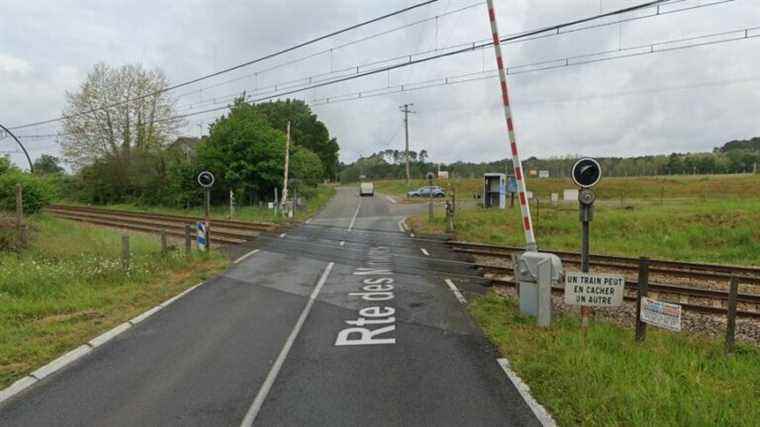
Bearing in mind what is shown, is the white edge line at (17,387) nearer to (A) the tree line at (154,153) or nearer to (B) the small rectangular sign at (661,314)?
(B) the small rectangular sign at (661,314)

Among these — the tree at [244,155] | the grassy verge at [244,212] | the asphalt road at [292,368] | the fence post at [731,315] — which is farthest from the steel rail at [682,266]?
the tree at [244,155]

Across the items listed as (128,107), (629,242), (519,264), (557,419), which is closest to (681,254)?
(629,242)

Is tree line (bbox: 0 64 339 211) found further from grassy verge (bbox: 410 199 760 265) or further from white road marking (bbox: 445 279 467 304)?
white road marking (bbox: 445 279 467 304)

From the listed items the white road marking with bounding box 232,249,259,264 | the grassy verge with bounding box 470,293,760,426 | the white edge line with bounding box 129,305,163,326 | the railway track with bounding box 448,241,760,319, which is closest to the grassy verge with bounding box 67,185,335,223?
the white road marking with bounding box 232,249,259,264

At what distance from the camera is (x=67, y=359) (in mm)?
5656

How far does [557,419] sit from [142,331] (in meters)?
6.29

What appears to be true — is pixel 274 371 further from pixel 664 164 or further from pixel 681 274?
pixel 664 164

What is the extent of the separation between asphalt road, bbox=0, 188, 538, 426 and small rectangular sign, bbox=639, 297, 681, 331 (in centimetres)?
215

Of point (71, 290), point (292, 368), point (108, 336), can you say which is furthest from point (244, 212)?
point (292, 368)

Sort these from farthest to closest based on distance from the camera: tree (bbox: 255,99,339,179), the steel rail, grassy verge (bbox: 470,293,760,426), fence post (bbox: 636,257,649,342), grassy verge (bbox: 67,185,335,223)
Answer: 1. tree (bbox: 255,99,339,179)
2. grassy verge (bbox: 67,185,335,223)
3. the steel rail
4. fence post (bbox: 636,257,649,342)
5. grassy verge (bbox: 470,293,760,426)

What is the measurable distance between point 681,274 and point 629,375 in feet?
28.5

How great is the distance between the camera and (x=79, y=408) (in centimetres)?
442

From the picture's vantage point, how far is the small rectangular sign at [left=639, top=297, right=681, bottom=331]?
5325 millimetres

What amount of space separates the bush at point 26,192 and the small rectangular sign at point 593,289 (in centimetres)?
2165
